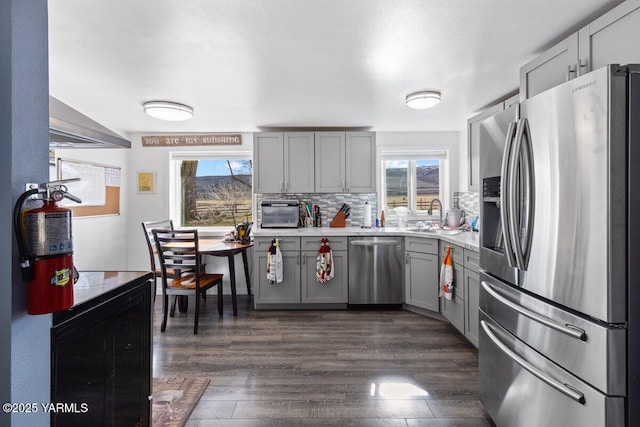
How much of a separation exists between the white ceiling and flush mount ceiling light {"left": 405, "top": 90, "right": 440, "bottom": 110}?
78 millimetres

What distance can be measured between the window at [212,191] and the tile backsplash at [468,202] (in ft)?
9.21

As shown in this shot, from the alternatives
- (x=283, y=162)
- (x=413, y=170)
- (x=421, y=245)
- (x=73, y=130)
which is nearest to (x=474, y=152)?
(x=421, y=245)

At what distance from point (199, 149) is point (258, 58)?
2.65 m

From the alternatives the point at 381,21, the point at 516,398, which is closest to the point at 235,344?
the point at 516,398

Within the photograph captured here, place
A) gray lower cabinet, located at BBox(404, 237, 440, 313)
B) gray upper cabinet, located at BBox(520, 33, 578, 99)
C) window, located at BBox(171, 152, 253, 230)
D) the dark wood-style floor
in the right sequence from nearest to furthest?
gray upper cabinet, located at BBox(520, 33, 578, 99) < the dark wood-style floor < gray lower cabinet, located at BBox(404, 237, 440, 313) < window, located at BBox(171, 152, 253, 230)

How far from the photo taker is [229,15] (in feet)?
5.62

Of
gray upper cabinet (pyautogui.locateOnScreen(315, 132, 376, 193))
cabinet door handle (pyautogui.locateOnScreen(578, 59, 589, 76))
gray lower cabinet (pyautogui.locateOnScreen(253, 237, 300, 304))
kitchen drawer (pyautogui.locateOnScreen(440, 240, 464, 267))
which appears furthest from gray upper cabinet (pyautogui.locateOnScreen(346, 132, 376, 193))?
cabinet door handle (pyautogui.locateOnScreen(578, 59, 589, 76))

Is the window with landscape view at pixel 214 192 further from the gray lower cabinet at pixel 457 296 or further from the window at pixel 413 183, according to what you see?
the gray lower cabinet at pixel 457 296

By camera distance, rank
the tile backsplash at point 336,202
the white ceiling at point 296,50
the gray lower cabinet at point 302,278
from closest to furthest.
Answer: the white ceiling at point 296,50 → the gray lower cabinet at point 302,278 → the tile backsplash at point 336,202

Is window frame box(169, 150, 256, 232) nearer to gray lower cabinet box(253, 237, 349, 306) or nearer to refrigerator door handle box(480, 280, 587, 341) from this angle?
gray lower cabinet box(253, 237, 349, 306)

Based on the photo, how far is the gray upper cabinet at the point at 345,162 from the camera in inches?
165

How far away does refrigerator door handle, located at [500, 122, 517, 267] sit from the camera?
5.07ft

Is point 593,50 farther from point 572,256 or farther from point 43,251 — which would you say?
point 43,251

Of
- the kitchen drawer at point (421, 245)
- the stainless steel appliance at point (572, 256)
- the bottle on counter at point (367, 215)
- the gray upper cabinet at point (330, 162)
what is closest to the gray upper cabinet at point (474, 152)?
the kitchen drawer at point (421, 245)
